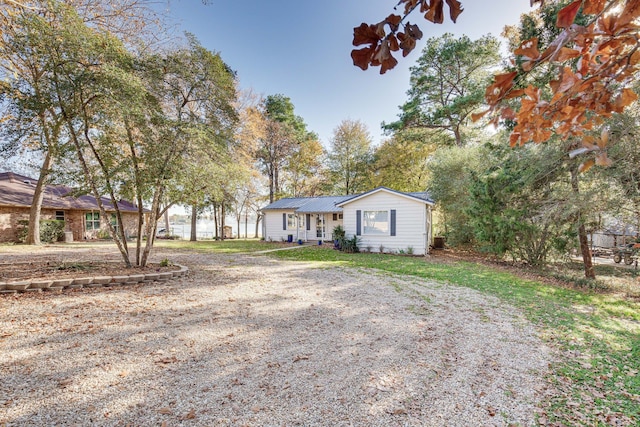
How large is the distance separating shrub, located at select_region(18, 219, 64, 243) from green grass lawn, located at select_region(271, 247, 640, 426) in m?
20.1

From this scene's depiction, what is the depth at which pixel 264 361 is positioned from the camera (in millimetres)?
3217

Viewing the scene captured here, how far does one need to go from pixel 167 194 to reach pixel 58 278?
286 cm

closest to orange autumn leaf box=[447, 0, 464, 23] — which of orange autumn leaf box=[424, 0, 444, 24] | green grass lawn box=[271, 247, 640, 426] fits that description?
orange autumn leaf box=[424, 0, 444, 24]

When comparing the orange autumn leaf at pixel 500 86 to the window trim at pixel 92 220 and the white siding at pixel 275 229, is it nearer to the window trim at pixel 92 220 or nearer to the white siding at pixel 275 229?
the white siding at pixel 275 229

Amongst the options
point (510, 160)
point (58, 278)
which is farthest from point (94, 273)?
point (510, 160)

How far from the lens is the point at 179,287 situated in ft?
21.1

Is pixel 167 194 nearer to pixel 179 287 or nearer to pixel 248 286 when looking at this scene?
pixel 179 287

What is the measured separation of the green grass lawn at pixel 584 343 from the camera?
2416mm

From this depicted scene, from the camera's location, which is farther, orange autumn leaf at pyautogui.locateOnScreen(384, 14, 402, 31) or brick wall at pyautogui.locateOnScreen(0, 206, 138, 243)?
brick wall at pyautogui.locateOnScreen(0, 206, 138, 243)

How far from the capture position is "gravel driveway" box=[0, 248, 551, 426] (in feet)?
7.77

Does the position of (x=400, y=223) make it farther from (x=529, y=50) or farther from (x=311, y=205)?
(x=529, y=50)

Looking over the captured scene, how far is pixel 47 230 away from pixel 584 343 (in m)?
22.6

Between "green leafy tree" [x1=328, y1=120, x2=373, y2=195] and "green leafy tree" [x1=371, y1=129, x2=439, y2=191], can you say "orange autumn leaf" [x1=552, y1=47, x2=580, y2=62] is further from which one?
"green leafy tree" [x1=328, y1=120, x2=373, y2=195]

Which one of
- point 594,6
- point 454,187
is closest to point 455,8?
point 594,6
